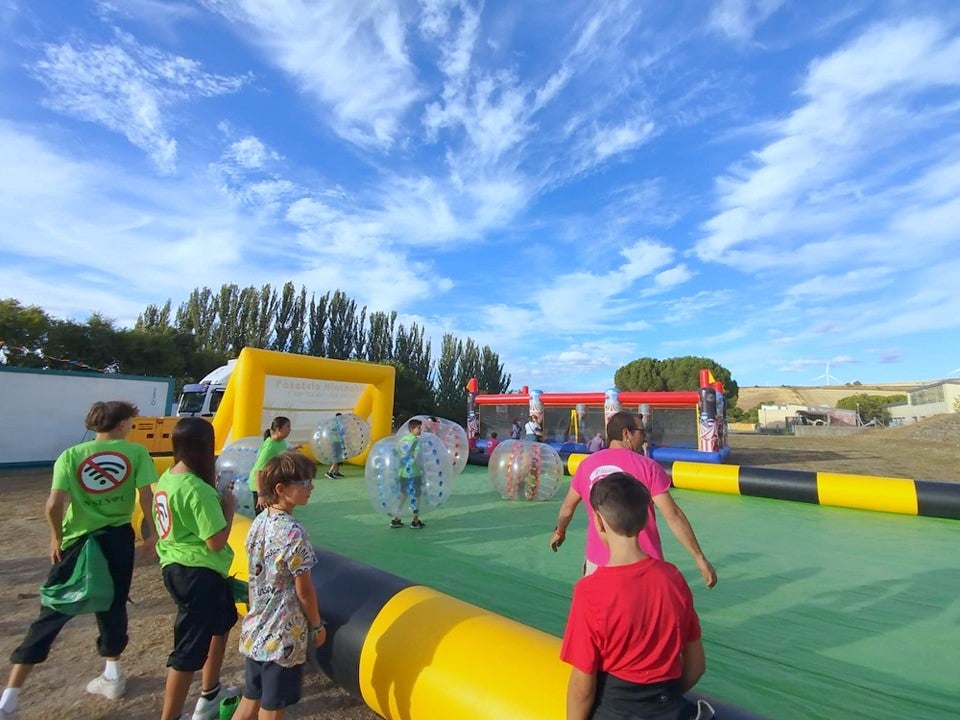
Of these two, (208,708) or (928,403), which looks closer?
(208,708)

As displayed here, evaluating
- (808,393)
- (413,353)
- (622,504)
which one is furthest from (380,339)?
(808,393)

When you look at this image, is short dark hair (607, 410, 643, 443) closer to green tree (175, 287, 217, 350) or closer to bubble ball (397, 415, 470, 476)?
bubble ball (397, 415, 470, 476)

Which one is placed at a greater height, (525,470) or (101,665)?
(525,470)

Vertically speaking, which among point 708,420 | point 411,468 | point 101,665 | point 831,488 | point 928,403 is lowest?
point 101,665

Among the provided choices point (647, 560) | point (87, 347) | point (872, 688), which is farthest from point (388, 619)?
point (87, 347)

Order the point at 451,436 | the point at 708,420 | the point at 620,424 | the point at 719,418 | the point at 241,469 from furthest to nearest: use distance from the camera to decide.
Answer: the point at 719,418, the point at 708,420, the point at 451,436, the point at 241,469, the point at 620,424

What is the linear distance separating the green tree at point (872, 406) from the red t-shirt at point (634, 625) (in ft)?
225

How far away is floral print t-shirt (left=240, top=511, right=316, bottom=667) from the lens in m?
1.96

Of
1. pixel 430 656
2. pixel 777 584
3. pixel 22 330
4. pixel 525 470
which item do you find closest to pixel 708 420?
pixel 525 470

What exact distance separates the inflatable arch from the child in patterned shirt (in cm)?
661

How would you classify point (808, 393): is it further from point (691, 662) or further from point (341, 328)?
point (691, 662)

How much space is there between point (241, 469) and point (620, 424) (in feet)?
14.6

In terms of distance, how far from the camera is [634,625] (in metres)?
1.37

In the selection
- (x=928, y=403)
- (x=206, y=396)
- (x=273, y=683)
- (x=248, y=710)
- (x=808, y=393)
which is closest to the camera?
(x=273, y=683)
